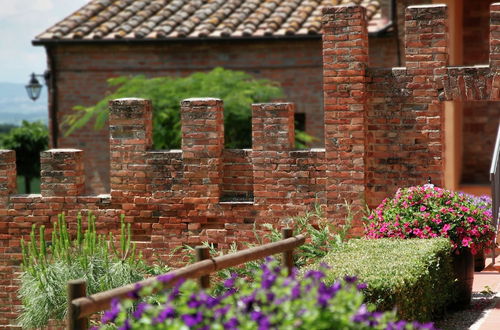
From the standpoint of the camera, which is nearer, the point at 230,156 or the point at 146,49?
the point at 230,156

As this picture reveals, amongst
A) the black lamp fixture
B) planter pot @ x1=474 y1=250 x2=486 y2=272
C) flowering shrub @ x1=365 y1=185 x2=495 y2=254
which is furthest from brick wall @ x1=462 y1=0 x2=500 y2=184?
the black lamp fixture

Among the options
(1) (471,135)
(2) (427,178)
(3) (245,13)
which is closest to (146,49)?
(3) (245,13)

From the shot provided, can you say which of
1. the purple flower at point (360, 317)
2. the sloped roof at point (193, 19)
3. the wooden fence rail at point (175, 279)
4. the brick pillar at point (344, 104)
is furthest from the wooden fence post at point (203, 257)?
the sloped roof at point (193, 19)

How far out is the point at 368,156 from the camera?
34.7ft

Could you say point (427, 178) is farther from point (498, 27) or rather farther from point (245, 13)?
point (245, 13)

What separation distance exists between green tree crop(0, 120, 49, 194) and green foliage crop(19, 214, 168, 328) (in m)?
15.8

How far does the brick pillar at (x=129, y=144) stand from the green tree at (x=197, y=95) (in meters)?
5.68

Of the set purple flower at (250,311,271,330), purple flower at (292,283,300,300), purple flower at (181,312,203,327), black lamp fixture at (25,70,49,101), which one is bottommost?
purple flower at (250,311,271,330)

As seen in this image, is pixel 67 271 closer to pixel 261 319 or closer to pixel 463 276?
pixel 463 276

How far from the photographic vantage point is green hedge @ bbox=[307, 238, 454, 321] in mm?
7273

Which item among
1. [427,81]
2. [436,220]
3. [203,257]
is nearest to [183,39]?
[427,81]

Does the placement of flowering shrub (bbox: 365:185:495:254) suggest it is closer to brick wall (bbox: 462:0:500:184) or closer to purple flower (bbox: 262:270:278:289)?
purple flower (bbox: 262:270:278:289)

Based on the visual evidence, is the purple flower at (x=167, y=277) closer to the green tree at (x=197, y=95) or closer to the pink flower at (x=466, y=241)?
the pink flower at (x=466, y=241)

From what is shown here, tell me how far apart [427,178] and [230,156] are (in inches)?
82.8
